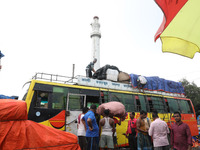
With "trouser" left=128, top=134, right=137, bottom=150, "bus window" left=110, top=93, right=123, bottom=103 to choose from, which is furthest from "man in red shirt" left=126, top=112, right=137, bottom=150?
"bus window" left=110, top=93, right=123, bottom=103

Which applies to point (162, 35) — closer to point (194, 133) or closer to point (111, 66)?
point (111, 66)

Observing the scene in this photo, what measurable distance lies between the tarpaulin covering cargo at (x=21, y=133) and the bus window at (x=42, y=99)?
2365 millimetres

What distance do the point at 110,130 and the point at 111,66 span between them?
5460 millimetres

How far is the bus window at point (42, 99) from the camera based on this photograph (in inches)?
246

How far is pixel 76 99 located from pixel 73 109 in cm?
49

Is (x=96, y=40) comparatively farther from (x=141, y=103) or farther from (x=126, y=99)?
(x=126, y=99)

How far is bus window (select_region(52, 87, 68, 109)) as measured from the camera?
664 centimetres

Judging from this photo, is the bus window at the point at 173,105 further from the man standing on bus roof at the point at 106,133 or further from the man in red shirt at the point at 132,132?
the man standing on bus roof at the point at 106,133

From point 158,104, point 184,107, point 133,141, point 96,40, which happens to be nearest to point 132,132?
point 133,141

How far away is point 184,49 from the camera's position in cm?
275

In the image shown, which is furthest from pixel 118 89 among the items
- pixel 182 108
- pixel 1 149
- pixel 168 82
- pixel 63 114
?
pixel 1 149

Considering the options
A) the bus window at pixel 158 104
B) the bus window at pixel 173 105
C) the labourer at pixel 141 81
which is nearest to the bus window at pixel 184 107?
the bus window at pixel 173 105

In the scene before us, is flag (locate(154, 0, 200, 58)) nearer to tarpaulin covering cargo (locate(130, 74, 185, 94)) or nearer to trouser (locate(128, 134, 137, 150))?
trouser (locate(128, 134, 137, 150))

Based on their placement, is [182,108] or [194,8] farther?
[182,108]
